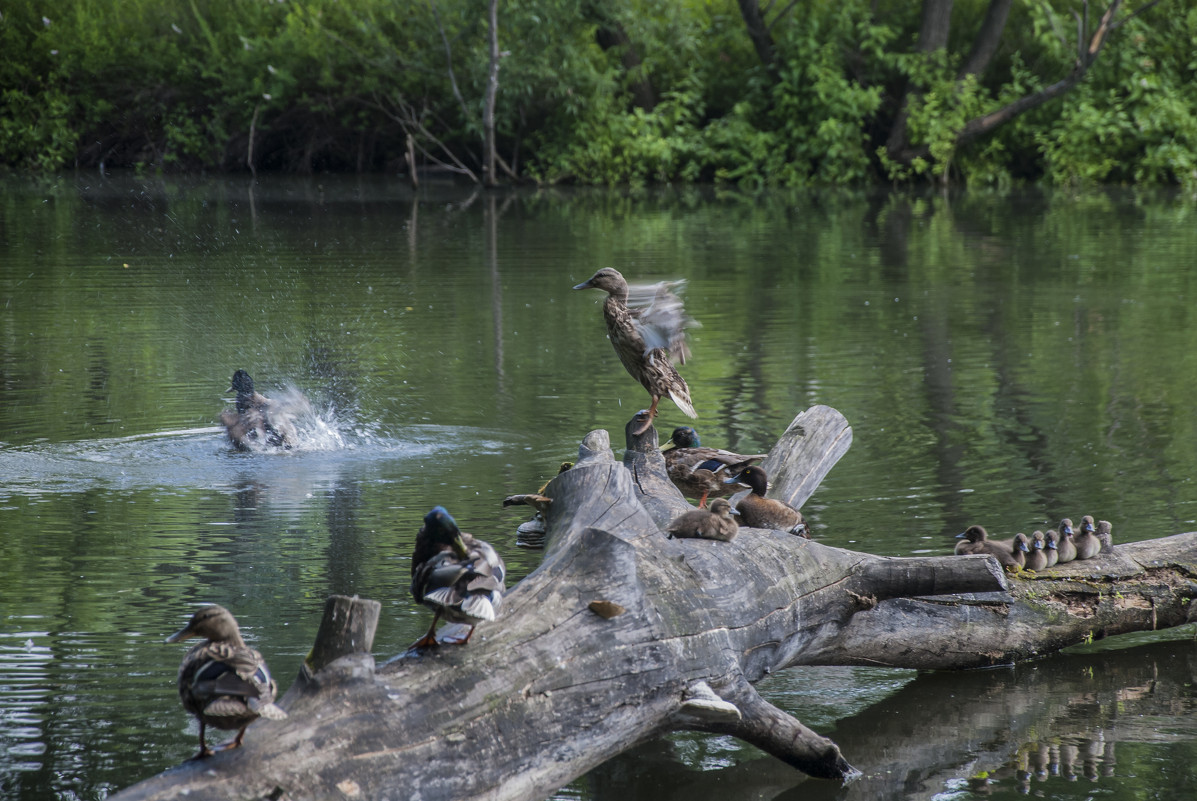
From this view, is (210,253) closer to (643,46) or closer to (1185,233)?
(1185,233)

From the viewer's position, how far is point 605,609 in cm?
396

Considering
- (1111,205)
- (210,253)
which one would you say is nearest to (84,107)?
(210,253)

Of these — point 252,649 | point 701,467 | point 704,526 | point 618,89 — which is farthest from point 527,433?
point 618,89

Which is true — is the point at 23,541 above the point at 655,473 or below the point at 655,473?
below

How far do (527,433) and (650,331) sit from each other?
8.45ft

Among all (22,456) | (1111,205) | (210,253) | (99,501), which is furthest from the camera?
(1111,205)

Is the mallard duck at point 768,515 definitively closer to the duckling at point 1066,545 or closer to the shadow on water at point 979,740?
the shadow on water at point 979,740

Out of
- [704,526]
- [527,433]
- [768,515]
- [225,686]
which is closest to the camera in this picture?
[225,686]

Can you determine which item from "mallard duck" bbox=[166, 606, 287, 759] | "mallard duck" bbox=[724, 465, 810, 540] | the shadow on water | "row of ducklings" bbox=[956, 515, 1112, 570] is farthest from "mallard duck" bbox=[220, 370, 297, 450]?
"mallard duck" bbox=[166, 606, 287, 759]

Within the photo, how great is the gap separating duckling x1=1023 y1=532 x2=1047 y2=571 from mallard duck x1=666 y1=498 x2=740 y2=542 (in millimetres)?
1470

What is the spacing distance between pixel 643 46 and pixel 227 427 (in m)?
29.3

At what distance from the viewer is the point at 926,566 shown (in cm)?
477

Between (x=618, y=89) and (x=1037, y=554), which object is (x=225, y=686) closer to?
(x=1037, y=554)

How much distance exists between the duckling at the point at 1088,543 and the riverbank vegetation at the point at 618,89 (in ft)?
85.4
